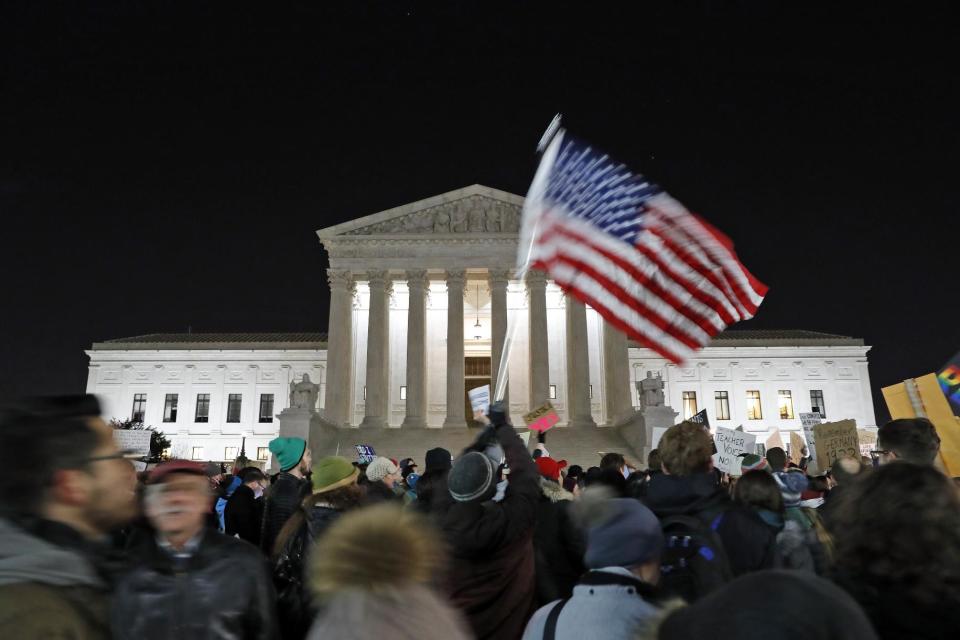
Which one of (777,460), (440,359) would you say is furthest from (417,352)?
(777,460)

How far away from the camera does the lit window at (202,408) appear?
5525 centimetres

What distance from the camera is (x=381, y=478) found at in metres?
9.64

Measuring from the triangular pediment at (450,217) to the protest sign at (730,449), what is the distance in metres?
29.5

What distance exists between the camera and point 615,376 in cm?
3784

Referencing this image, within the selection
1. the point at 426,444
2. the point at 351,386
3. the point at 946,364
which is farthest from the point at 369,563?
the point at 351,386

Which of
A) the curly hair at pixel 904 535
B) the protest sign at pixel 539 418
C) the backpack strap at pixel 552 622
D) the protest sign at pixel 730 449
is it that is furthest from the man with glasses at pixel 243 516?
the protest sign at pixel 539 418

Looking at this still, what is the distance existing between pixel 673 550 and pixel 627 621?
3.24 feet

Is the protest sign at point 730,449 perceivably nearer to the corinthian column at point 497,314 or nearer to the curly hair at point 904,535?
the curly hair at point 904,535

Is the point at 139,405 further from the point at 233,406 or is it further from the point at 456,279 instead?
the point at 456,279

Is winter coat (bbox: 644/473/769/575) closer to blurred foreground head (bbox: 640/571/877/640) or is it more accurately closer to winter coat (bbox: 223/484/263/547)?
blurred foreground head (bbox: 640/571/877/640)

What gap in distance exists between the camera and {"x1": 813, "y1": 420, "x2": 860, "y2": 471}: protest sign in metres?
11.2

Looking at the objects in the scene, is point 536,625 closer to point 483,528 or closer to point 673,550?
point 673,550

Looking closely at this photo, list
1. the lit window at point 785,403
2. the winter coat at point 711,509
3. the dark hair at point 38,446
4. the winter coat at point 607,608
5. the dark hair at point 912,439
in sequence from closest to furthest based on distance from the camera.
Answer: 1. the dark hair at point 38,446
2. the winter coat at point 607,608
3. the winter coat at point 711,509
4. the dark hair at point 912,439
5. the lit window at point 785,403

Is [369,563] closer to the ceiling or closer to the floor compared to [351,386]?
closer to the floor
